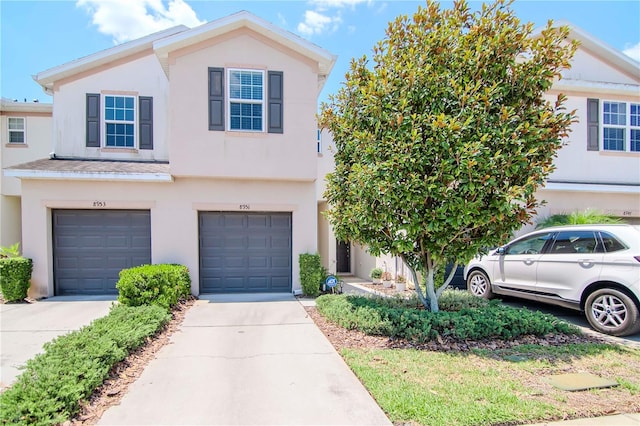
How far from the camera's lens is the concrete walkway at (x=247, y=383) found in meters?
3.76

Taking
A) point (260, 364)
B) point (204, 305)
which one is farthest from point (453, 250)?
point (204, 305)

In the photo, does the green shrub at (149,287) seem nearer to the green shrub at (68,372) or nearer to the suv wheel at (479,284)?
the green shrub at (68,372)

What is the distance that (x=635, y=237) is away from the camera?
6.52m

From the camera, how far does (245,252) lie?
10.5 metres

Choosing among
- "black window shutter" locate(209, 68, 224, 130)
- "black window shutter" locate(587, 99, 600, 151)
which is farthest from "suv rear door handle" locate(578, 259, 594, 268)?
"black window shutter" locate(209, 68, 224, 130)

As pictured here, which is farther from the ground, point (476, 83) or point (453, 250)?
point (476, 83)

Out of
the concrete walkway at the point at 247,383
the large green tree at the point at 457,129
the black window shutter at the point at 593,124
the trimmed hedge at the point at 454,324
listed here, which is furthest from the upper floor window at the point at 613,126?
the concrete walkway at the point at 247,383

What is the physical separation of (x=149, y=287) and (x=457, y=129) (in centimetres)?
681

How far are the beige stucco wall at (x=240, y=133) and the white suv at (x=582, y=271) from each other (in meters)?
5.61

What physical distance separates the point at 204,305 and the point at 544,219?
10.8 metres

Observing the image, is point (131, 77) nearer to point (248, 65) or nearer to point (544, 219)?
point (248, 65)

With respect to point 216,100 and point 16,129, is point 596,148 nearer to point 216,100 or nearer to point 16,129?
point 216,100

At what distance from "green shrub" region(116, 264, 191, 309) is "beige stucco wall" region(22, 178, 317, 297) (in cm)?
168

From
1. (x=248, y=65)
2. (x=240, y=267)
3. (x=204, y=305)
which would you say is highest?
(x=248, y=65)
